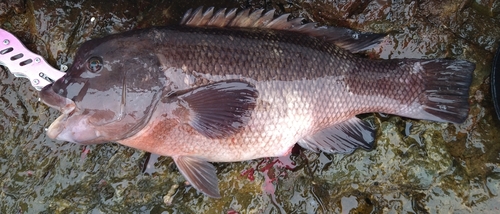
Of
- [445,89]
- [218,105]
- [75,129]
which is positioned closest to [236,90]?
[218,105]

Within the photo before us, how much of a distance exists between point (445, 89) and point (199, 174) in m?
1.54

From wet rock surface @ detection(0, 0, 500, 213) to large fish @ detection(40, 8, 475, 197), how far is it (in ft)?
0.63

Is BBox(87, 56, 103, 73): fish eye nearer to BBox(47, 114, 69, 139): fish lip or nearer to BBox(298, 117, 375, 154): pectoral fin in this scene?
BBox(47, 114, 69, 139): fish lip

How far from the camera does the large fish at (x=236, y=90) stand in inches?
74.3

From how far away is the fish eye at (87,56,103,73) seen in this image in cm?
188

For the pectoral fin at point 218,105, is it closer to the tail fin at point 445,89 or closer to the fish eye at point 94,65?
the fish eye at point 94,65

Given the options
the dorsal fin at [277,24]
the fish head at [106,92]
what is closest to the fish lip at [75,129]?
the fish head at [106,92]

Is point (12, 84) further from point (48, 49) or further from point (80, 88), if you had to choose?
point (80, 88)

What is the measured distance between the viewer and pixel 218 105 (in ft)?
6.39

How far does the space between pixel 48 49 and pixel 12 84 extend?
318 mm

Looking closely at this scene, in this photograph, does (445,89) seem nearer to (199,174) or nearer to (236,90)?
(236,90)

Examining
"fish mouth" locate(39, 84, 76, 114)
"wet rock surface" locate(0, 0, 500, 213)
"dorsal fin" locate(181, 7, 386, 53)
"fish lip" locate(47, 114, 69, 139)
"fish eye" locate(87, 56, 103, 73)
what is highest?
"dorsal fin" locate(181, 7, 386, 53)

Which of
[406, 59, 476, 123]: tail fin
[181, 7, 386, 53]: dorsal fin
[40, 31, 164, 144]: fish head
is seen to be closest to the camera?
[40, 31, 164, 144]: fish head

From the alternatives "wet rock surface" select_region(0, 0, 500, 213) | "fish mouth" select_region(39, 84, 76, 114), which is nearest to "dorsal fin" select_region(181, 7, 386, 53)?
"wet rock surface" select_region(0, 0, 500, 213)
